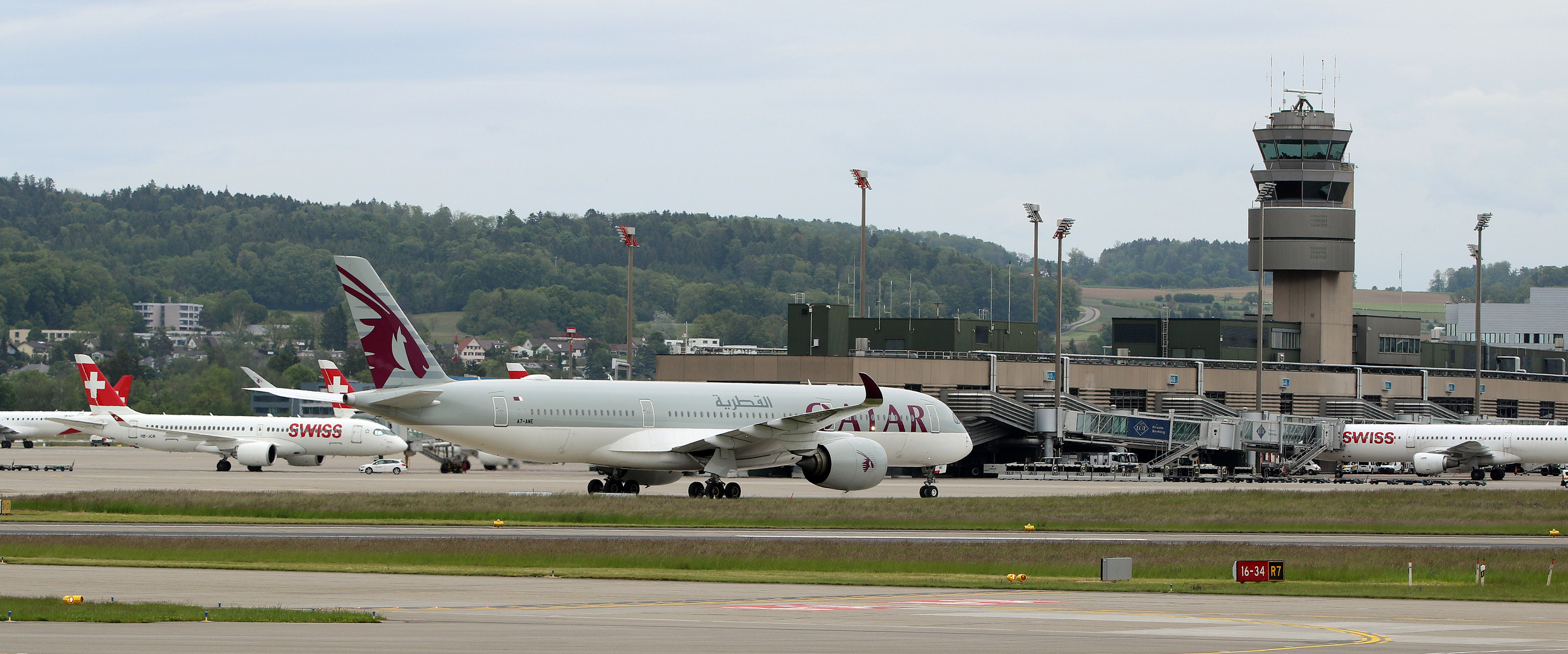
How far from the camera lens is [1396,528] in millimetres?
42812

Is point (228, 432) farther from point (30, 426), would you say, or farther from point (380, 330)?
point (30, 426)

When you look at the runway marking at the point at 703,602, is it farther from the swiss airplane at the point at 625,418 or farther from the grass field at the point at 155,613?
the swiss airplane at the point at 625,418

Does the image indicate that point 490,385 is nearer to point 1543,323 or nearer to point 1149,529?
point 1149,529

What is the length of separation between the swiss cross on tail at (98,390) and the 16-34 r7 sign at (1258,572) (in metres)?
68.2

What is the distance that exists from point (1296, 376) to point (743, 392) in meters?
57.2

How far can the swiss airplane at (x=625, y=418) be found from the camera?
4591 centimetres

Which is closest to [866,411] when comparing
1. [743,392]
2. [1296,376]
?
[743,392]

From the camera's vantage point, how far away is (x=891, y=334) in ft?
310

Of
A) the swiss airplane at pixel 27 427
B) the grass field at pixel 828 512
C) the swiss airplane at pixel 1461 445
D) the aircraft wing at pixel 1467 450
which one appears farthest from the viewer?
the swiss airplane at pixel 27 427

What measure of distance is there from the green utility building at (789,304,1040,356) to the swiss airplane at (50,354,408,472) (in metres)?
22.1

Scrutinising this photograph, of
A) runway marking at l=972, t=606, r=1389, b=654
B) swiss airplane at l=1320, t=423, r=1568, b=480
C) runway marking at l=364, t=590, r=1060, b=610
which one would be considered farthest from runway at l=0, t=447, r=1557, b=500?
runway marking at l=972, t=606, r=1389, b=654

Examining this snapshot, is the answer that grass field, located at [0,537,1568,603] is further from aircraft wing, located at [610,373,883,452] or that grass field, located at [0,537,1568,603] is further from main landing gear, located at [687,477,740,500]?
main landing gear, located at [687,477,740,500]

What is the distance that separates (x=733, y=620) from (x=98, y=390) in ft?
232

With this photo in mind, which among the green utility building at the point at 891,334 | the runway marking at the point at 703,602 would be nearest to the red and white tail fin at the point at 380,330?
the runway marking at the point at 703,602
